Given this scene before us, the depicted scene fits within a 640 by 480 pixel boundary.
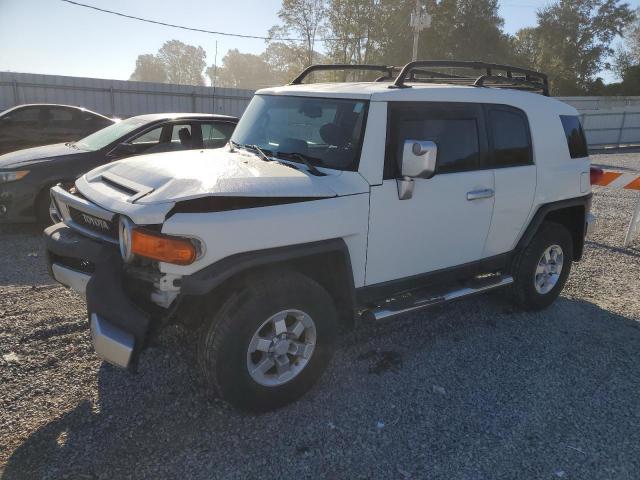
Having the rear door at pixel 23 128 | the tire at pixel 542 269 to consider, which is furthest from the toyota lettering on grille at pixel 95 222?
the rear door at pixel 23 128

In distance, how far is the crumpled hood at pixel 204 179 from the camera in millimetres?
2785

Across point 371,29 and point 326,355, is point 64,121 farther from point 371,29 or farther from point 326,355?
point 371,29

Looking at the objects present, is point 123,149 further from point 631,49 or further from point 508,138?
point 631,49

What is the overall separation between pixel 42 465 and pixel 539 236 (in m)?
4.14

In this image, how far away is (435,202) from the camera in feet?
11.8

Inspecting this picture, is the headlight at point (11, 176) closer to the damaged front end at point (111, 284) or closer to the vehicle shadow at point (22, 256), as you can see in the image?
the vehicle shadow at point (22, 256)

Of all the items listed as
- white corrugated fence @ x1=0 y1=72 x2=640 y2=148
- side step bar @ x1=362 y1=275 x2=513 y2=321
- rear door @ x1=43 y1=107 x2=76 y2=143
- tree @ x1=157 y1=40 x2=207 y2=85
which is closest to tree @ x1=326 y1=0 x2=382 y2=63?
white corrugated fence @ x1=0 y1=72 x2=640 y2=148

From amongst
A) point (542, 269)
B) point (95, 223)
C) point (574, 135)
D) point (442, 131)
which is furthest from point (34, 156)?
point (574, 135)

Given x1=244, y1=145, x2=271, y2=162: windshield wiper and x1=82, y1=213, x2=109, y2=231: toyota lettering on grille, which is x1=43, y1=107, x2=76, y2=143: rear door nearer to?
x1=244, y1=145, x2=271, y2=162: windshield wiper

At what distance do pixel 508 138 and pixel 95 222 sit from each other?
127 inches

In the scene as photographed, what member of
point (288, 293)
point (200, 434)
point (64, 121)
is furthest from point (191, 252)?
point (64, 121)

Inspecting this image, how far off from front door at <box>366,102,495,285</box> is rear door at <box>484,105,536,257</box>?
0.36ft

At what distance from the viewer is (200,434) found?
2.85 meters

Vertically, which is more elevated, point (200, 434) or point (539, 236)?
point (539, 236)
